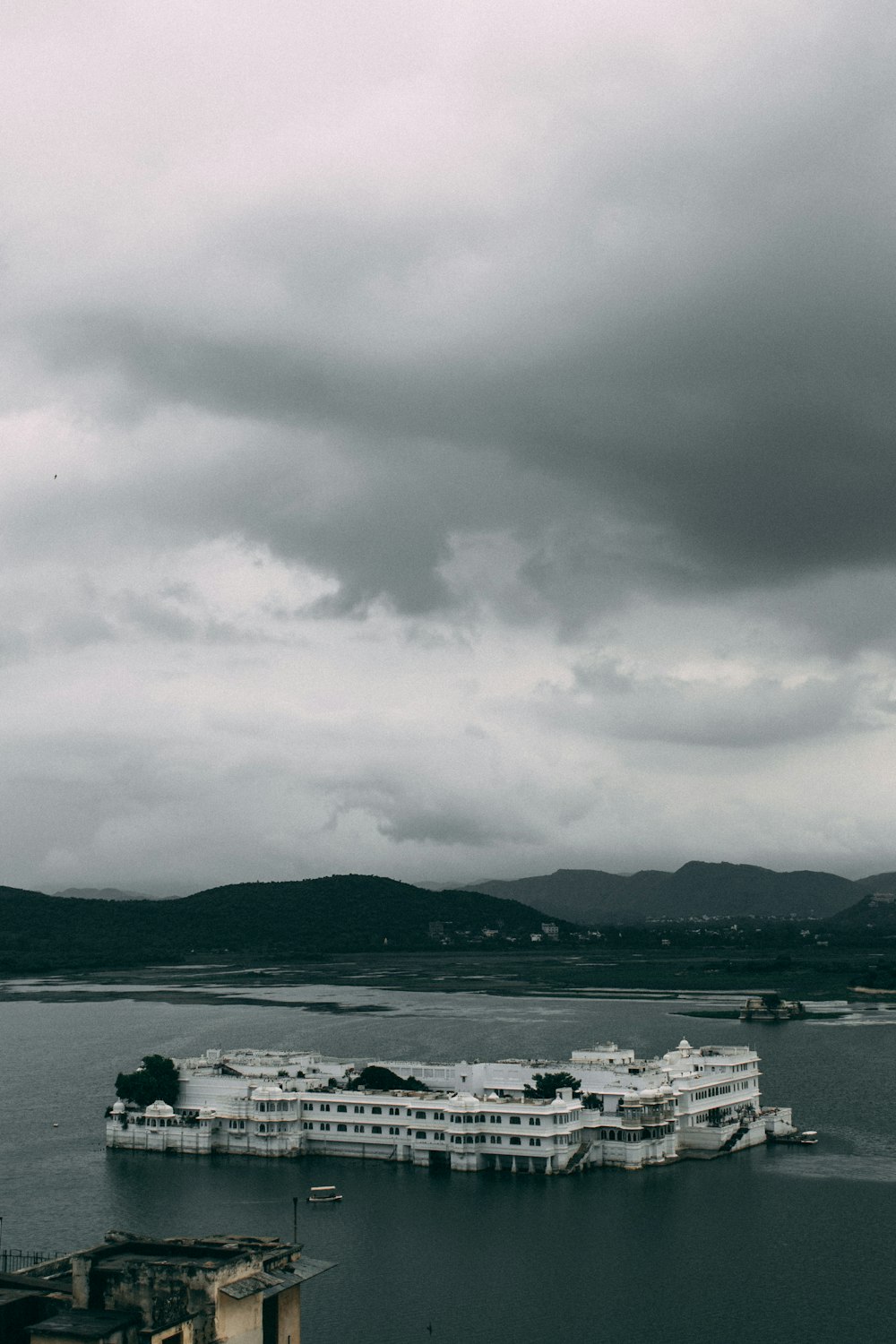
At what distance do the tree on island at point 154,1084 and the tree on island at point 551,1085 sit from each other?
19.6m

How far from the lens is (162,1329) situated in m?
34.7

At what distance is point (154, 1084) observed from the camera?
81375mm

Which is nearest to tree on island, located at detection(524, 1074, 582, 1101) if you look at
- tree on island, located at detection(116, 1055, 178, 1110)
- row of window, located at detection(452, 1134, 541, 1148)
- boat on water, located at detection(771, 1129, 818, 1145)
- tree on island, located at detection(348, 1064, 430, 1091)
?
row of window, located at detection(452, 1134, 541, 1148)

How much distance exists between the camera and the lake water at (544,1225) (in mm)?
50625

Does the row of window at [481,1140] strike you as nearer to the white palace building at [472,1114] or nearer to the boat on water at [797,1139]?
the white palace building at [472,1114]

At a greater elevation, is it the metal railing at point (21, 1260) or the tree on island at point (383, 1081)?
the tree on island at point (383, 1081)

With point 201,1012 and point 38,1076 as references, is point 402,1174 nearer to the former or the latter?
point 38,1076

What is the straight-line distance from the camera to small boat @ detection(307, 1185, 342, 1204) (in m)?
66.6

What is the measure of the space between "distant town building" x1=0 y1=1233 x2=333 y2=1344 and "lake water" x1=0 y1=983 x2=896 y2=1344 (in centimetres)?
1072

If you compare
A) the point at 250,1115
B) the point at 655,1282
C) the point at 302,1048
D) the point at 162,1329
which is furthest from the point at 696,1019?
the point at 162,1329

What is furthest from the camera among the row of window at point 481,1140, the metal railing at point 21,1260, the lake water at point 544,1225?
the row of window at point 481,1140

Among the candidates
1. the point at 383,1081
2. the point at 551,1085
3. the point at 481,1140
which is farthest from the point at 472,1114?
the point at 383,1081

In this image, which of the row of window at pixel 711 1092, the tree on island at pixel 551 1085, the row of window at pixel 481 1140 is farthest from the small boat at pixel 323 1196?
the row of window at pixel 711 1092

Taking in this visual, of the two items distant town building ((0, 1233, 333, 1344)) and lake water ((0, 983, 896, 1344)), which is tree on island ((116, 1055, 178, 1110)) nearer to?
lake water ((0, 983, 896, 1344))
